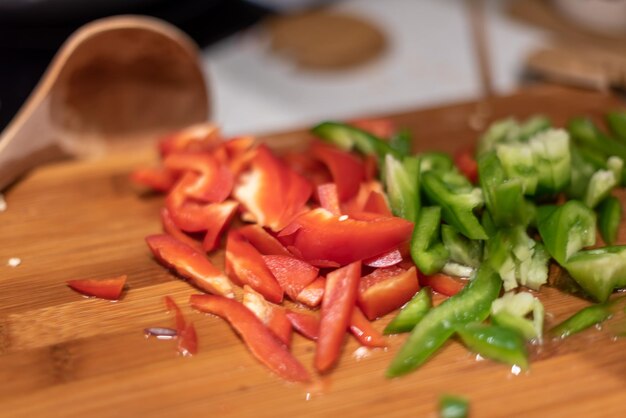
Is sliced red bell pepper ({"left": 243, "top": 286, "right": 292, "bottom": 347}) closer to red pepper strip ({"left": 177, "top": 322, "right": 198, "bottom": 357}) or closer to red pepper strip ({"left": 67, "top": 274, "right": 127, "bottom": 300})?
red pepper strip ({"left": 177, "top": 322, "right": 198, "bottom": 357})

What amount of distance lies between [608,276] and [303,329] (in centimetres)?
50

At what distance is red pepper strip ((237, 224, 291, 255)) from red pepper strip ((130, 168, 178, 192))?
10.1 inches

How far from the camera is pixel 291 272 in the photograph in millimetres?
1359

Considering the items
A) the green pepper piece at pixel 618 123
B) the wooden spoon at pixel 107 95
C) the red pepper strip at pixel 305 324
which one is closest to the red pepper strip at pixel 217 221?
the red pepper strip at pixel 305 324

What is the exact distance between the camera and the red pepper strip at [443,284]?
4.49 ft

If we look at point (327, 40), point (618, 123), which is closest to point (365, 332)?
point (618, 123)

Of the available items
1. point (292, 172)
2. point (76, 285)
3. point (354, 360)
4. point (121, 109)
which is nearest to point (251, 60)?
point (121, 109)

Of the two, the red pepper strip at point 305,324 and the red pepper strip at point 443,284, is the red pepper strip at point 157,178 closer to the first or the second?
the red pepper strip at point 305,324

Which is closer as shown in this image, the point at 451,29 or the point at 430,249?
the point at 430,249

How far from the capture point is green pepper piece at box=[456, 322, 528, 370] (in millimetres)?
1207

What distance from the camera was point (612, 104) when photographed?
1.89 metres

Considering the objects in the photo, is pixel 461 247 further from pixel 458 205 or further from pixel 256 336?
pixel 256 336

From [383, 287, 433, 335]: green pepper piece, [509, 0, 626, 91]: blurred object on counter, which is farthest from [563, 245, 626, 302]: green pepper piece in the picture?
[509, 0, 626, 91]: blurred object on counter

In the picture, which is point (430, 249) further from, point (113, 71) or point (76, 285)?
point (113, 71)
